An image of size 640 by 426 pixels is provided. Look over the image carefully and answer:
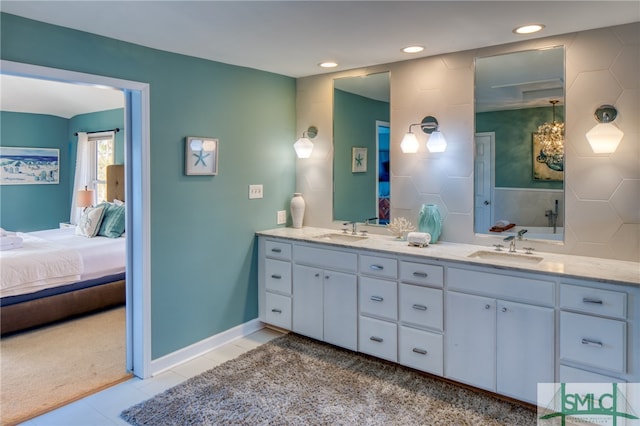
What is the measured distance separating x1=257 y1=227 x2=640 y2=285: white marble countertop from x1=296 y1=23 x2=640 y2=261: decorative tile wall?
4.4 inches

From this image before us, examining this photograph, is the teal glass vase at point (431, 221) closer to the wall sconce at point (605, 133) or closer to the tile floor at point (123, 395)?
the wall sconce at point (605, 133)

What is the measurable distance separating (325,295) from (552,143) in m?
1.87

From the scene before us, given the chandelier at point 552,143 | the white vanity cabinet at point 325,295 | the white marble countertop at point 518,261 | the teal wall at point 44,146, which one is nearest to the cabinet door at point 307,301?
the white vanity cabinet at point 325,295

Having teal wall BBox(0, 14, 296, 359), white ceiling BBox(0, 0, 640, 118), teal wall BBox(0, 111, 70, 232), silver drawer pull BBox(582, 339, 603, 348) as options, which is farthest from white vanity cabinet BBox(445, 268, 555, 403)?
teal wall BBox(0, 111, 70, 232)

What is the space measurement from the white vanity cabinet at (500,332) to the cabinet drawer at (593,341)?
0.07m

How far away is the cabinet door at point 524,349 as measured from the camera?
2.29m

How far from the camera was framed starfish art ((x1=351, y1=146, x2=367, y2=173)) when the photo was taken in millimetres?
3549

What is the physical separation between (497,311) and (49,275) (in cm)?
368

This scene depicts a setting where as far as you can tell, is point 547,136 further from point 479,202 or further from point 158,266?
point 158,266

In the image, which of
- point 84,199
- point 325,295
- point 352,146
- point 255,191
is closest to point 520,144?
point 352,146

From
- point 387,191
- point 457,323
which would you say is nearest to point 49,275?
point 387,191

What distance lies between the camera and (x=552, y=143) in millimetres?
2711

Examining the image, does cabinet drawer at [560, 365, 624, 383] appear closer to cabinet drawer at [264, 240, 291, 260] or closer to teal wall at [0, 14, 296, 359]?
cabinet drawer at [264, 240, 291, 260]

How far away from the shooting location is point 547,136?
2.72 m
